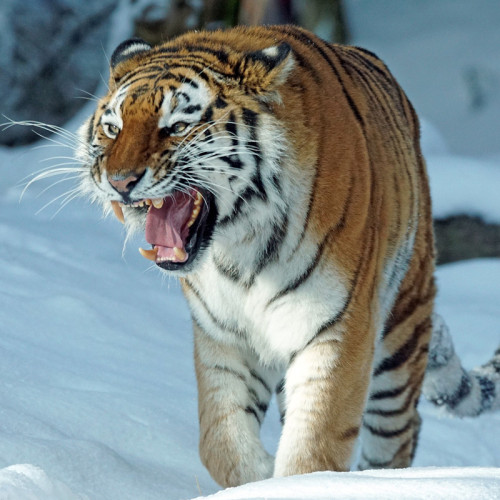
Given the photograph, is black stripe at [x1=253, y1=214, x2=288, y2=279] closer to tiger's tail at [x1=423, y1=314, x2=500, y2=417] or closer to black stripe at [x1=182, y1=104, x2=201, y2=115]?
black stripe at [x1=182, y1=104, x2=201, y2=115]

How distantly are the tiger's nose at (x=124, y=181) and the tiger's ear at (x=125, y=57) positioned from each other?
461 millimetres

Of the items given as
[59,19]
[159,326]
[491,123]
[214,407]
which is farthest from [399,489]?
[491,123]

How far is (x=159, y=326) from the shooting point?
4227 millimetres

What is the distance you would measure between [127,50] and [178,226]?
1.90 ft

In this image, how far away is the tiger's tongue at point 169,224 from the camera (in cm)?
225

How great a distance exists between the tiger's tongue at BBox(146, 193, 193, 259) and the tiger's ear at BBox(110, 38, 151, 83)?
1.37 ft

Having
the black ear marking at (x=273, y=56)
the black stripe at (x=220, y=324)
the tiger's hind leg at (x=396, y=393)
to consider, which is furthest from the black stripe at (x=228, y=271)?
the tiger's hind leg at (x=396, y=393)

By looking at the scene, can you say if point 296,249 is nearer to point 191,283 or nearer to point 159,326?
point 191,283

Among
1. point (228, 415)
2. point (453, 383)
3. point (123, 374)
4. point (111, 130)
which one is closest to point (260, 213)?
point (111, 130)

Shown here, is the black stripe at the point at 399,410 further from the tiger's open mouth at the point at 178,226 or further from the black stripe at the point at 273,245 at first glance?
the tiger's open mouth at the point at 178,226

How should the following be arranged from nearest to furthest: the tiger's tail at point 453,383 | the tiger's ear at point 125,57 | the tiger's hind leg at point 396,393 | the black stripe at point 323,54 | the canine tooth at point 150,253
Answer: the canine tooth at point 150,253 → the tiger's ear at point 125,57 → the black stripe at point 323,54 → the tiger's hind leg at point 396,393 → the tiger's tail at point 453,383

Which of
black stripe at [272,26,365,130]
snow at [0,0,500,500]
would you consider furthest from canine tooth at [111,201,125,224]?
black stripe at [272,26,365,130]

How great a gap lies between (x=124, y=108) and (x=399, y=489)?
1085 mm

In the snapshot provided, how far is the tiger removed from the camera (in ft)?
7.37
